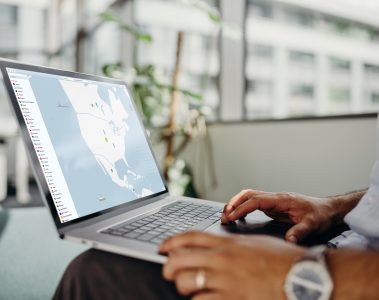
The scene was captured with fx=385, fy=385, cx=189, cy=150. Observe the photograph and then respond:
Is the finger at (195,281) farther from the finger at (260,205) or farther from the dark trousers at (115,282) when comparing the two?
the finger at (260,205)

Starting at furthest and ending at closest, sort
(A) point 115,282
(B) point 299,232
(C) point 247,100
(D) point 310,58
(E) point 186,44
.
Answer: (E) point 186,44, (C) point 247,100, (D) point 310,58, (B) point 299,232, (A) point 115,282

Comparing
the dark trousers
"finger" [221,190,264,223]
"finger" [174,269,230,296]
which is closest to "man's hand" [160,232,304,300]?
"finger" [174,269,230,296]

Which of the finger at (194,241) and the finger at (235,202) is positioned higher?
the finger at (194,241)

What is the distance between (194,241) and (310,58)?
2.35m

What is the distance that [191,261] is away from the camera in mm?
453

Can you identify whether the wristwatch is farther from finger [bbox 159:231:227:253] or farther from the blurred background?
the blurred background

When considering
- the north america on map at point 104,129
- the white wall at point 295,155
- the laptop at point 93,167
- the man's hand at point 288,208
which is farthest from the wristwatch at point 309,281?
the white wall at point 295,155

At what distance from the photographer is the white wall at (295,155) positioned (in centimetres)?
173

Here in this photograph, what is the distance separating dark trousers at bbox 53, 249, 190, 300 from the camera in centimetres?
56

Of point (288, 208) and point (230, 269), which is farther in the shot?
point (288, 208)

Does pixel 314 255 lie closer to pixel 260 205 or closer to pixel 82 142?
pixel 260 205

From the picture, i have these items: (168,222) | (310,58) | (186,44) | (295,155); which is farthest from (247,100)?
(168,222)

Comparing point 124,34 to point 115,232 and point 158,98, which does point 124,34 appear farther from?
point 115,232

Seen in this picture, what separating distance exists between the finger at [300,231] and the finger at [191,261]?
276mm
